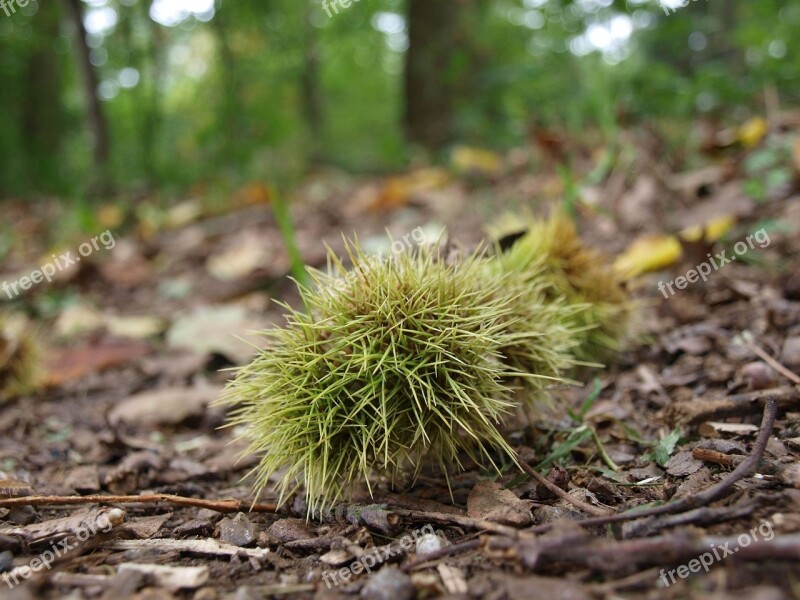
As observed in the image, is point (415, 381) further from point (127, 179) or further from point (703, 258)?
point (127, 179)

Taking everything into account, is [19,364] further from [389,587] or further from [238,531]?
[389,587]

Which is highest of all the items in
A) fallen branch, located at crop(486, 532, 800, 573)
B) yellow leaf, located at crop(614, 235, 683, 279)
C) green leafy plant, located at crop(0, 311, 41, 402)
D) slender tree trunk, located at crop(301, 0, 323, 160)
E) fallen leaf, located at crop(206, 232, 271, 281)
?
slender tree trunk, located at crop(301, 0, 323, 160)

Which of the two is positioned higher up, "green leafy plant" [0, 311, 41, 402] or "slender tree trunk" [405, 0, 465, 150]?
"slender tree trunk" [405, 0, 465, 150]

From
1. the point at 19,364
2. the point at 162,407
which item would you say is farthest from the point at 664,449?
the point at 19,364

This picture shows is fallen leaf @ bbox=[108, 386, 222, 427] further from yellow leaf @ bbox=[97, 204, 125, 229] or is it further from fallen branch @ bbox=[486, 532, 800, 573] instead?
yellow leaf @ bbox=[97, 204, 125, 229]

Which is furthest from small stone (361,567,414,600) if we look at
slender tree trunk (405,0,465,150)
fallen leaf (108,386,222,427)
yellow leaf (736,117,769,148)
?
slender tree trunk (405,0,465,150)

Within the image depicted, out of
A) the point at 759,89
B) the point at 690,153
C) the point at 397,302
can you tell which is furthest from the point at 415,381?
the point at 759,89
